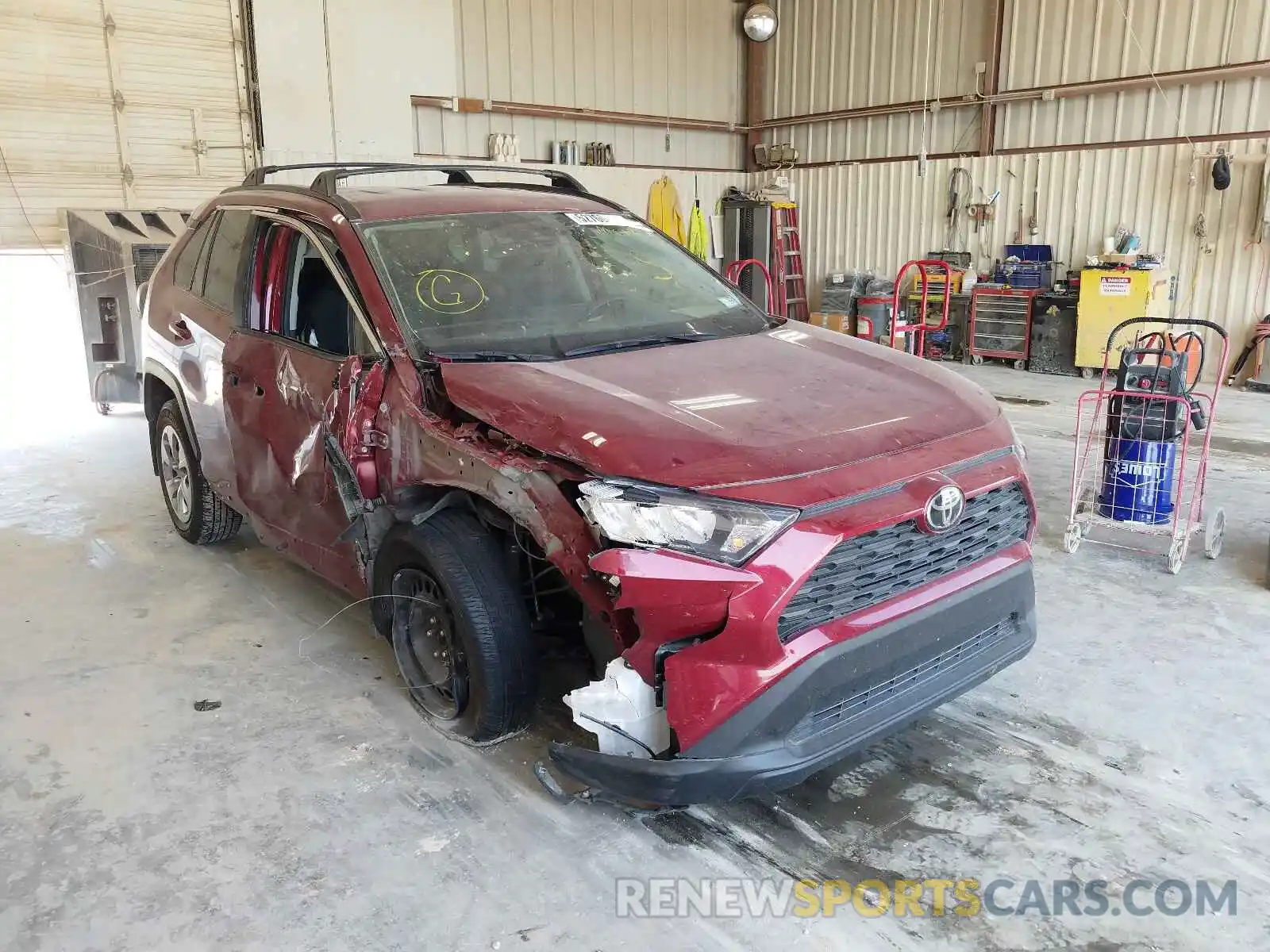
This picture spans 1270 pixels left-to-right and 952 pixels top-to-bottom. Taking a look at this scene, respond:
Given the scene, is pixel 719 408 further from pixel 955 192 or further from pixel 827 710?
pixel 955 192

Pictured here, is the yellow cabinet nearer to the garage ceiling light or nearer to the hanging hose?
the hanging hose

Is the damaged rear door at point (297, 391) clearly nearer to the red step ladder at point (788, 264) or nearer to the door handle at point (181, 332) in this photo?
the door handle at point (181, 332)

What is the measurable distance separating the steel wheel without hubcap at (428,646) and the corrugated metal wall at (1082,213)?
9.54 metres

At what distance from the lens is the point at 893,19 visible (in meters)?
12.0

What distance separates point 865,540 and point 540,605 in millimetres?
948

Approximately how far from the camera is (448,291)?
2.95 m

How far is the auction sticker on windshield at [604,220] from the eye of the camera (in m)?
3.53

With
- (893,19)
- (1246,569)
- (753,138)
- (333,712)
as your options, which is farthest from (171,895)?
(753,138)

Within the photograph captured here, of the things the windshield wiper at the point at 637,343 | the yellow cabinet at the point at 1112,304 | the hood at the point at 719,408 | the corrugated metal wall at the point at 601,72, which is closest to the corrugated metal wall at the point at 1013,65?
the corrugated metal wall at the point at 601,72

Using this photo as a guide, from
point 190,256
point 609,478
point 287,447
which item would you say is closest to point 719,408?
point 609,478

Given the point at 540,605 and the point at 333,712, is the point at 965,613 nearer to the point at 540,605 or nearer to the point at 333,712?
the point at 540,605

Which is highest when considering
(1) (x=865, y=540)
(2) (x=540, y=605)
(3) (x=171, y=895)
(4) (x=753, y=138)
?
(4) (x=753, y=138)

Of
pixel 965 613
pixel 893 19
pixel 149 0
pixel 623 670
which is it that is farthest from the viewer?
pixel 893 19

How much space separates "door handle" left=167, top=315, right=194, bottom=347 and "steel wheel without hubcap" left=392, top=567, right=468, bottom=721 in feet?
5.76
